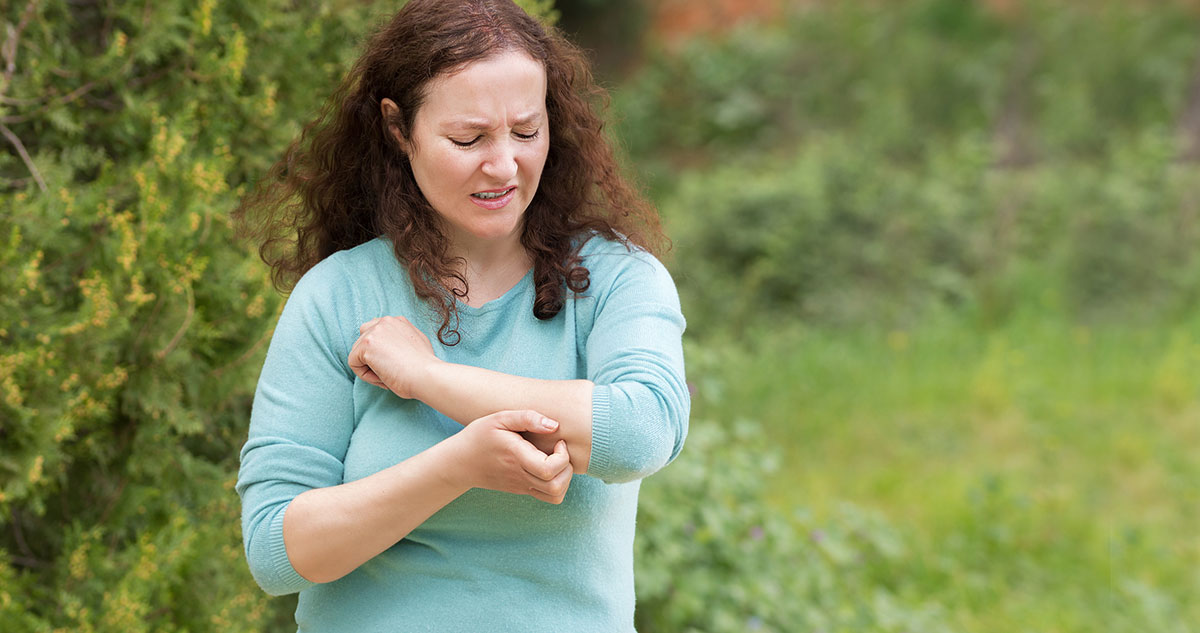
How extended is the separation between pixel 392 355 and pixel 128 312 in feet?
3.30

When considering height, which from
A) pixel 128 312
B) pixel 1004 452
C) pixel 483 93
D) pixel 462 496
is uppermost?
pixel 483 93

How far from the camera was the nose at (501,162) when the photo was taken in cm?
145

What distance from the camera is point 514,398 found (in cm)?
135

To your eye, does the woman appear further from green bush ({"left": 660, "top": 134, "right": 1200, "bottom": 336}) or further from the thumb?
green bush ({"left": 660, "top": 134, "right": 1200, "bottom": 336})

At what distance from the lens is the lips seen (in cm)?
149

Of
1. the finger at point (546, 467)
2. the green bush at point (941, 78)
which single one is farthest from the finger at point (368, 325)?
the green bush at point (941, 78)

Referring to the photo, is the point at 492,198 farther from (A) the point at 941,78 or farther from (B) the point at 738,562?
(A) the point at 941,78

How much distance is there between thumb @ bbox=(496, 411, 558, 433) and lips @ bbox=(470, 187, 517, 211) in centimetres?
33

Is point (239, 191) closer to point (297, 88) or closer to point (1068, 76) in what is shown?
point (297, 88)

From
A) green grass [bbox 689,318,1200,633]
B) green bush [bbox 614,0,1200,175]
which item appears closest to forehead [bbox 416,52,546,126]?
green grass [bbox 689,318,1200,633]

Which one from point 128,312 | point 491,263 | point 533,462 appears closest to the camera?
point 533,462

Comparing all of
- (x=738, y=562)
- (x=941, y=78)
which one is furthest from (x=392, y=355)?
(x=941, y=78)

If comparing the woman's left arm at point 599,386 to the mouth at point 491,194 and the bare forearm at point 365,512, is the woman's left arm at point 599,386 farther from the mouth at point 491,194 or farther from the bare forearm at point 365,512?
the mouth at point 491,194

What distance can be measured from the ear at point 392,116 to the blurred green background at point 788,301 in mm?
463
